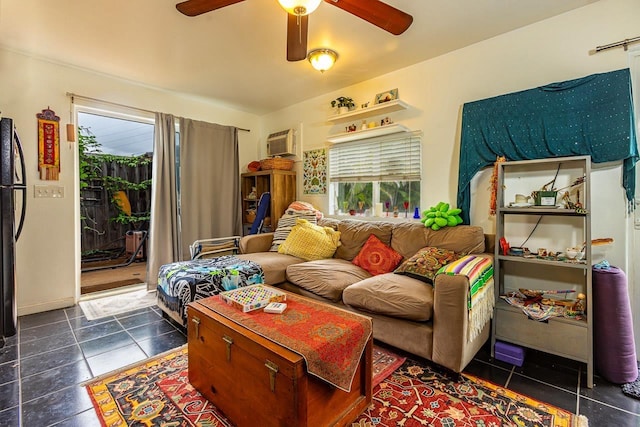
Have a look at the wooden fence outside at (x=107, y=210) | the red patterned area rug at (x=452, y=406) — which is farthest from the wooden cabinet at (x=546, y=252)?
the wooden fence outside at (x=107, y=210)

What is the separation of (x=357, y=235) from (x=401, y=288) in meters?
1.10

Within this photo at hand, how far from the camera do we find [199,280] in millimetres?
2369

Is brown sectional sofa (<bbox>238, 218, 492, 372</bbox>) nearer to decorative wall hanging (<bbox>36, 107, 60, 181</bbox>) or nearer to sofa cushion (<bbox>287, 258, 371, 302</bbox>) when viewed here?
sofa cushion (<bbox>287, 258, 371, 302</bbox>)

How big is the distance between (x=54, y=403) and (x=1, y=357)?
2.98 ft

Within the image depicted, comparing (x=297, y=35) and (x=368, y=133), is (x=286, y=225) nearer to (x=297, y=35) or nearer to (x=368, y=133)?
(x=368, y=133)

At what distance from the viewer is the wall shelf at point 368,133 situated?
297 centimetres

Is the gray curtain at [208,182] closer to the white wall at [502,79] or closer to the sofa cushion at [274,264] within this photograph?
the sofa cushion at [274,264]

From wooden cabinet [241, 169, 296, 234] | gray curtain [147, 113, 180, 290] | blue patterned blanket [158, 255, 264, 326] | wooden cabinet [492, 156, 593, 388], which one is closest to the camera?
wooden cabinet [492, 156, 593, 388]

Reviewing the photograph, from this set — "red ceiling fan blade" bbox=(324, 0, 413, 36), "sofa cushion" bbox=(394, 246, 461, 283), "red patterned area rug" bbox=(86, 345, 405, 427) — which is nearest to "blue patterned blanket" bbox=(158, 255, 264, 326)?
"red patterned area rug" bbox=(86, 345, 405, 427)

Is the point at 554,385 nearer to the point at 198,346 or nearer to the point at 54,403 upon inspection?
the point at 198,346

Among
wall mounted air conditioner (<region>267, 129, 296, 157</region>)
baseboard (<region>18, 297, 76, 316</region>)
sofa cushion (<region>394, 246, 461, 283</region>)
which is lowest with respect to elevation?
baseboard (<region>18, 297, 76, 316</region>)

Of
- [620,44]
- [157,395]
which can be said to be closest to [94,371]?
[157,395]

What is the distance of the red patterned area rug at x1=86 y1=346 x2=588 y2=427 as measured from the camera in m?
1.48

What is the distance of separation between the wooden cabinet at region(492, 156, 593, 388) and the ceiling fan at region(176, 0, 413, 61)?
127 centimetres
